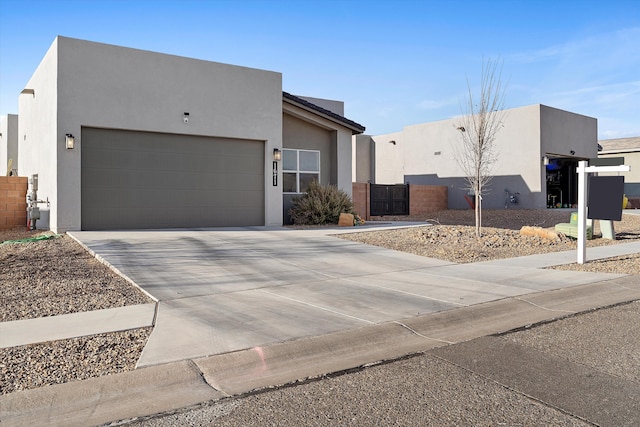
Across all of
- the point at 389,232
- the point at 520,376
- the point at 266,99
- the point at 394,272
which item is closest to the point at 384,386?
the point at 520,376

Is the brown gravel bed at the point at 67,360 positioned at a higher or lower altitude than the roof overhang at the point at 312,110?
lower

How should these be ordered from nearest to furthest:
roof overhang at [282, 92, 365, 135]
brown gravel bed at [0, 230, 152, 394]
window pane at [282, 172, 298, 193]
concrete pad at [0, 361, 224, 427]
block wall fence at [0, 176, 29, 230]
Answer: concrete pad at [0, 361, 224, 427] → brown gravel bed at [0, 230, 152, 394] → block wall fence at [0, 176, 29, 230] → roof overhang at [282, 92, 365, 135] → window pane at [282, 172, 298, 193]

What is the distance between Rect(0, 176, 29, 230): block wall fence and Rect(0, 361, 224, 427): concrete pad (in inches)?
560

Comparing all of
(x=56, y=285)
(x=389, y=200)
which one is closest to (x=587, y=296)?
(x=56, y=285)

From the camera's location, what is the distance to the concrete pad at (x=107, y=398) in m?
3.45

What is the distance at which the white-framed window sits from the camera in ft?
59.9

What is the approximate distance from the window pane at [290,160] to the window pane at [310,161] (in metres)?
0.25

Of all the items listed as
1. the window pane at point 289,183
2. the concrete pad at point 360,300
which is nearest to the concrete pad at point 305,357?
the concrete pad at point 360,300

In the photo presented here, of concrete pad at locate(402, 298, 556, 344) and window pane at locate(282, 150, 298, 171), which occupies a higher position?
window pane at locate(282, 150, 298, 171)

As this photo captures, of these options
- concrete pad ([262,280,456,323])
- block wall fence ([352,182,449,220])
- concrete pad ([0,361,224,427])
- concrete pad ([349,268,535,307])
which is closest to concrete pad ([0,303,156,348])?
concrete pad ([0,361,224,427])

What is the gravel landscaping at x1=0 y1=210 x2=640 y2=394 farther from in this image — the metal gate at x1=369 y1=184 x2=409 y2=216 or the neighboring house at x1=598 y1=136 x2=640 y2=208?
the neighboring house at x1=598 y1=136 x2=640 y2=208

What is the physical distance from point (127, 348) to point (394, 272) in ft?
17.9

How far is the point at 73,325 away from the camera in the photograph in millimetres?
5598

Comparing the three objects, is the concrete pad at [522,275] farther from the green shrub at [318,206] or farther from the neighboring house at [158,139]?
the neighboring house at [158,139]
